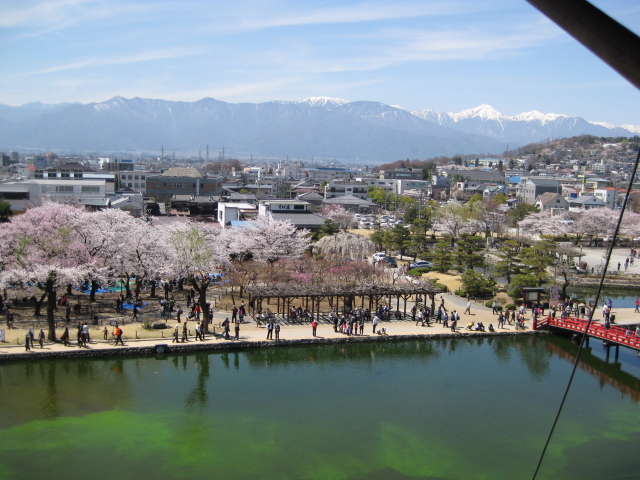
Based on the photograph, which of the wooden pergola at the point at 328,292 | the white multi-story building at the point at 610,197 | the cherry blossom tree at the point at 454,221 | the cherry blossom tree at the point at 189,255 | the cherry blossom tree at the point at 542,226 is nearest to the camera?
the wooden pergola at the point at 328,292

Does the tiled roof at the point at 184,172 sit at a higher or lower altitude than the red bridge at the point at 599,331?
higher

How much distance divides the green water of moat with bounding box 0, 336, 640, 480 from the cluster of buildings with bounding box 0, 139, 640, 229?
19002mm

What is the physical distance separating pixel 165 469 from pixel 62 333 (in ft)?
28.7

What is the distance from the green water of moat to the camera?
10.4 meters

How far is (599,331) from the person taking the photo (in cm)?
1862

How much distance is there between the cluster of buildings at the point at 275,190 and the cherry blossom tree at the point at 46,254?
15.4 m

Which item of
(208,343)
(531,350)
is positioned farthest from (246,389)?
(531,350)

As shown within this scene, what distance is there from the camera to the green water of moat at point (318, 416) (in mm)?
10445

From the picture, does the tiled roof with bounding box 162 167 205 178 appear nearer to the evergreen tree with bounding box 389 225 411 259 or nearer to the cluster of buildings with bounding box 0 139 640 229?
the cluster of buildings with bounding box 0 139 640 229

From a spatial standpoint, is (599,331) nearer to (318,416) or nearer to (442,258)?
(318,416)

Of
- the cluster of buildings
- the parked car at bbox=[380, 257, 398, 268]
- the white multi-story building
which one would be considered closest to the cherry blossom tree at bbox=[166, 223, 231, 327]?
the parked car at bbox=[380, 257, 398, 268]

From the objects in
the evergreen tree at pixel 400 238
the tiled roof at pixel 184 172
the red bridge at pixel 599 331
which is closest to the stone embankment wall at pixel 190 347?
the red bridge at pixel 599 331

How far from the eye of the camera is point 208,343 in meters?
16.9

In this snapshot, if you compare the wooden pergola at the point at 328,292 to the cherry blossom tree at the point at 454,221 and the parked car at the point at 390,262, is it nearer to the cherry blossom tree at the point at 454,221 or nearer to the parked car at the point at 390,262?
the parked car at the point at 390,262
